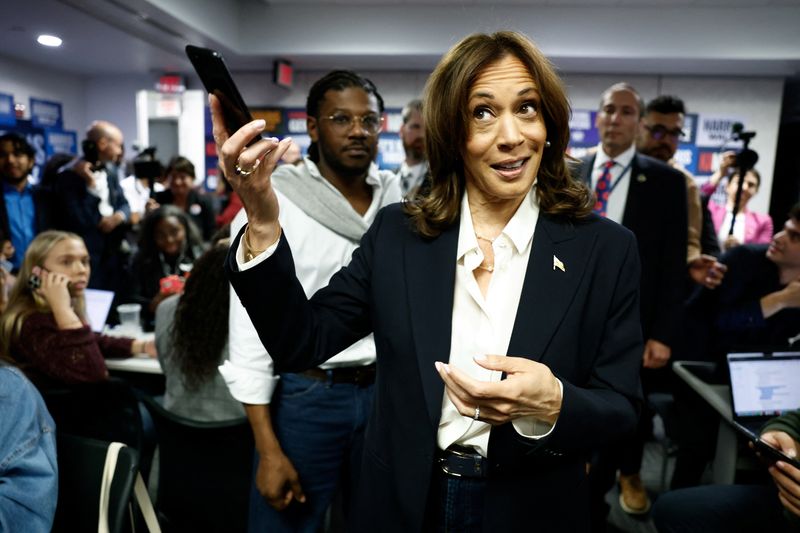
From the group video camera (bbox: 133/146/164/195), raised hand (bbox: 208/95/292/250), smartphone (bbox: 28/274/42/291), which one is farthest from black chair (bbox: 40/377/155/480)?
video camera (bbox: 133/146/164/195)

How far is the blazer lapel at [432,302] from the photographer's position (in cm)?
101

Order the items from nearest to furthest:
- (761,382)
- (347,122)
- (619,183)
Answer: (347,122), (761,382), (619,183)

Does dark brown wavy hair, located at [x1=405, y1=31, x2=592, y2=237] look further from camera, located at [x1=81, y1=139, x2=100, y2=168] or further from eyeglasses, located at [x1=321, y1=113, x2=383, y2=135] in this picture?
camera, located at [x1=81, y1=139, x2=100, y2=168]

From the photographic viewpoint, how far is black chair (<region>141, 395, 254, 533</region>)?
Answer: 2.00 m

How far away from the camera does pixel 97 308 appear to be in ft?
9.45

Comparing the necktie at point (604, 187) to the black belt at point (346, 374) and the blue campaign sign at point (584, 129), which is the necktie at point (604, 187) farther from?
the blue campaign sign at point (584, 129)

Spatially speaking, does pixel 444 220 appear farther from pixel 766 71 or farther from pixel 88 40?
pixel 766 71

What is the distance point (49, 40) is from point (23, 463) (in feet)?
20.3

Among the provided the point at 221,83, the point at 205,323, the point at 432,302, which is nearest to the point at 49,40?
the point at 205,323

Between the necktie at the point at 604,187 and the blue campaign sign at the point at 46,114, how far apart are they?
7329 millimetres

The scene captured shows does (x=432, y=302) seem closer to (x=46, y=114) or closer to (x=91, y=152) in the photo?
(x=91, y=152)

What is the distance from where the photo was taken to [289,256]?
3.18 feet

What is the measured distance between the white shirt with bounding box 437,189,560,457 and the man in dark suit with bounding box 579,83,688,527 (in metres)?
1.49

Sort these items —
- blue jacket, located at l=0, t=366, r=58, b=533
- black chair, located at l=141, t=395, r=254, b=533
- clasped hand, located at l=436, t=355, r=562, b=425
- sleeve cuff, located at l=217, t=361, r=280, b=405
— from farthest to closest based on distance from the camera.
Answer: black chair, located at l=141, t=395, r=254, b=533
sleeve cuff, located at l=217, t=361, r=280, b=405
blue jacket, located at l=0, t=366, r=58, b=533
clasped hand, located at l=436, t=355, r=562, b=425
